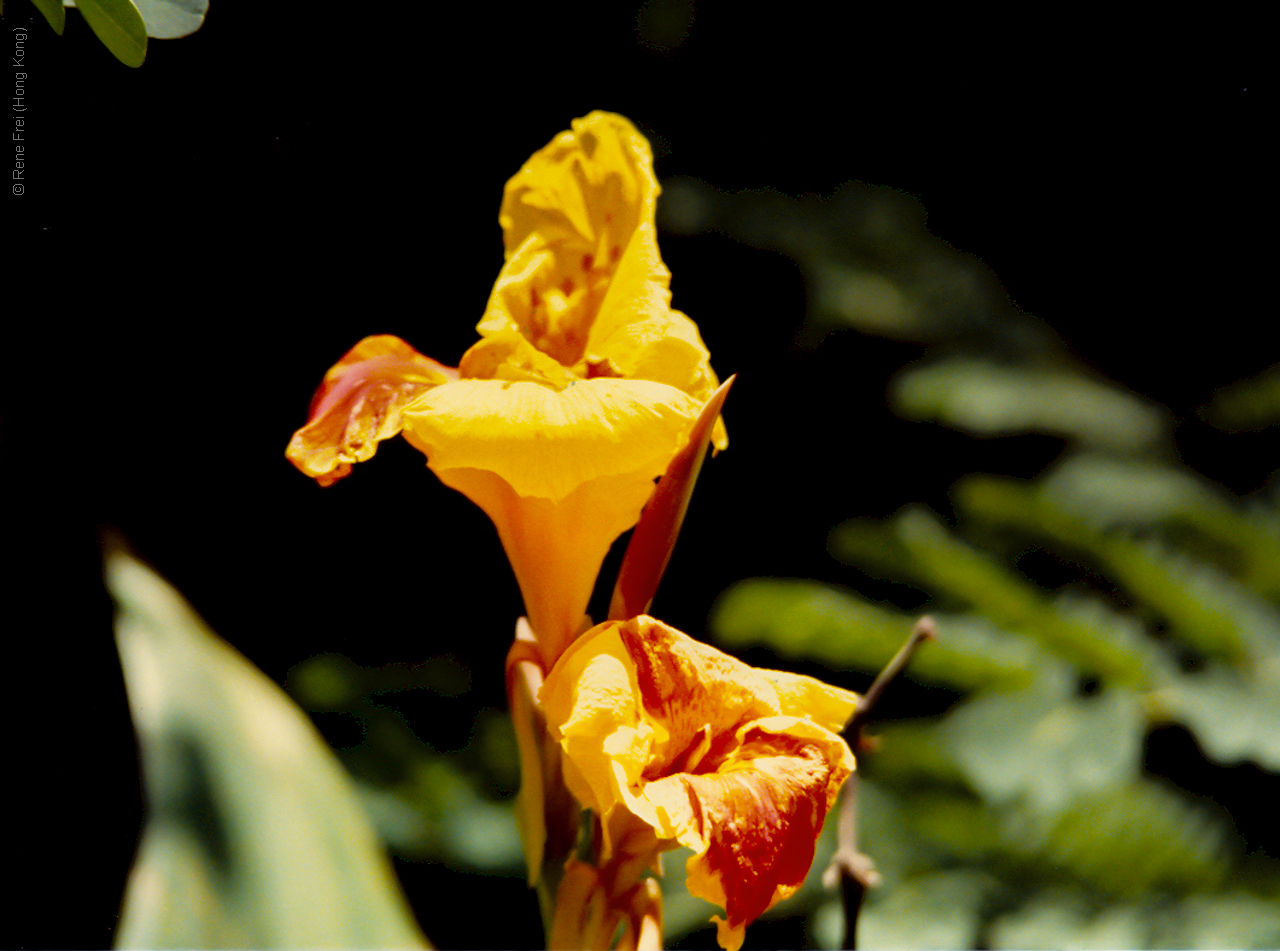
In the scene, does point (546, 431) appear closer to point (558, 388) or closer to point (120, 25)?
point (558, 388)

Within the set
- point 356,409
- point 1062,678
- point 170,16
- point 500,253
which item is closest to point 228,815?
point 356,409

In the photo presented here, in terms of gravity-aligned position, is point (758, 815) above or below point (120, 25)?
below

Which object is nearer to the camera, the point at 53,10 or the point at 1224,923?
the point at 53,10

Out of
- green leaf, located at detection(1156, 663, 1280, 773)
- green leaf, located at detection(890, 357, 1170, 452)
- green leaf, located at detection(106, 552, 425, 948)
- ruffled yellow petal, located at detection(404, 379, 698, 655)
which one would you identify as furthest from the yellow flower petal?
green leaf, located at detection(890, 357, 1170, 452)

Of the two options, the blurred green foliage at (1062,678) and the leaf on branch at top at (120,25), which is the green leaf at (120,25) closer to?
the leaf on branch at top at (120,25)

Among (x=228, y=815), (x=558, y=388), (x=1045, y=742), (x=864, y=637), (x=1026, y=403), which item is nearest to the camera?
(x=558, y=388)

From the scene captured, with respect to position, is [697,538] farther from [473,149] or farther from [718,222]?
[473,149]

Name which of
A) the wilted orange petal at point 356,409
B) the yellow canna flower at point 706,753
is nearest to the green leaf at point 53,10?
the wilted orange petal at point 356,409
